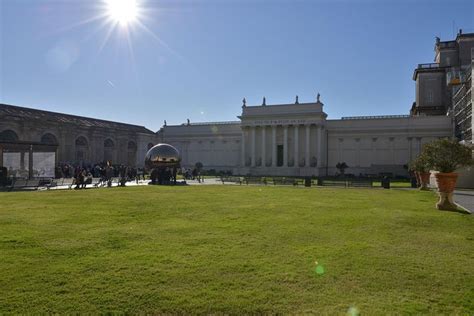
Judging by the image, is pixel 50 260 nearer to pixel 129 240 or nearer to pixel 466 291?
pixel 129 240

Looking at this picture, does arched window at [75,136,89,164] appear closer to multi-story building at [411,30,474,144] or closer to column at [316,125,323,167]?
column at [316,125,323,167]

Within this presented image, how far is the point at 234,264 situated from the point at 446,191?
497 inches

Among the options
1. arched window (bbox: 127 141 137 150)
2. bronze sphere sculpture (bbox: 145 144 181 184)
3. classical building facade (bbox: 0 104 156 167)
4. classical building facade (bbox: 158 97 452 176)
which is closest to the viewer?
bronze sphere sculpture (bbox: 145 144 181 184)

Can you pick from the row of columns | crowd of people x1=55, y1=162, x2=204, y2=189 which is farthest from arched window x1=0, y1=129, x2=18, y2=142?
the row of columns

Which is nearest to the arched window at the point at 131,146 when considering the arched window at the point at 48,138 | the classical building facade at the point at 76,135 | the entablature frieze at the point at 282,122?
the classical building facade at the point at 76,135

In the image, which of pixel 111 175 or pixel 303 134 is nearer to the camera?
pixel 111 175

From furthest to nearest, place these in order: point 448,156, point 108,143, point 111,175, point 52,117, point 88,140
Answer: point 108,143 → point 88,140 → point 52,117 → point 111,175 → point 448,156

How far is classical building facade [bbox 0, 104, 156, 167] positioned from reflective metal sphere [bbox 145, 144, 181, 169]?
1268 cm

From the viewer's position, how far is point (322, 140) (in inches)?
2366

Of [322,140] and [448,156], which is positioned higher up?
[322,140]

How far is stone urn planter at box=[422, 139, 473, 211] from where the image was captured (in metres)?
15.7

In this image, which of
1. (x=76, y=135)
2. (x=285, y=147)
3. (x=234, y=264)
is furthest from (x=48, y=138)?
(x=234, y=264)

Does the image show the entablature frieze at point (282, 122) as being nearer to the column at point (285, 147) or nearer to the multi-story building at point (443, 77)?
the column at point (285, 147)

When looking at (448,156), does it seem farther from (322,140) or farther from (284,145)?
(284,145)
